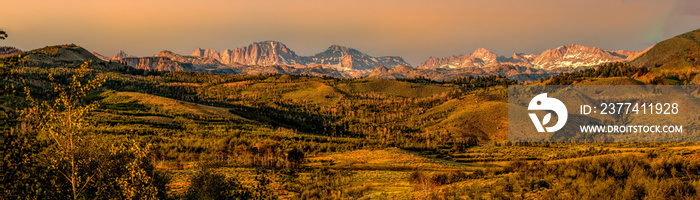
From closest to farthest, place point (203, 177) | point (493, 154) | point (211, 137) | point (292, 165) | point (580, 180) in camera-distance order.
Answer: point (580, 180) → point (203, 177) → point (292, 165) → point (493, 154) → point (211, 137)

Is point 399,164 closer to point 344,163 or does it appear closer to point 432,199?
point 344,163

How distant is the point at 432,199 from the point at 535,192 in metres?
9.59

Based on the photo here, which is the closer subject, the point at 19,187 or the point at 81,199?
the point at 19,187

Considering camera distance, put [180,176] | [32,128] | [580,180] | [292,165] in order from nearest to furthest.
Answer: [32,128]
[580,180]
[180,176]
[292,165]

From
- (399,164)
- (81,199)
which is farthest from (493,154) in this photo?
(81,199)

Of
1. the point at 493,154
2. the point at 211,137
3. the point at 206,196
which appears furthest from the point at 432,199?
the point at 211,137

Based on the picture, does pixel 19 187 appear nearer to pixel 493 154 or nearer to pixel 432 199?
pixel 432 199

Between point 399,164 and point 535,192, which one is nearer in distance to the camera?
point 535,192

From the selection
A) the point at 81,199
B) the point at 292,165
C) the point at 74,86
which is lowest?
the point at 292,165

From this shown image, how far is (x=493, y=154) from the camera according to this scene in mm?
158375

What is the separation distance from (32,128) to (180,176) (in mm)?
58240

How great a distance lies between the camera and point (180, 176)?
70062 millimetres

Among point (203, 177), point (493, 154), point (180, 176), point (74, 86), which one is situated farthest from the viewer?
point (493, 154)

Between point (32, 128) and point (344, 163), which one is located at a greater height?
point (32, 128)
